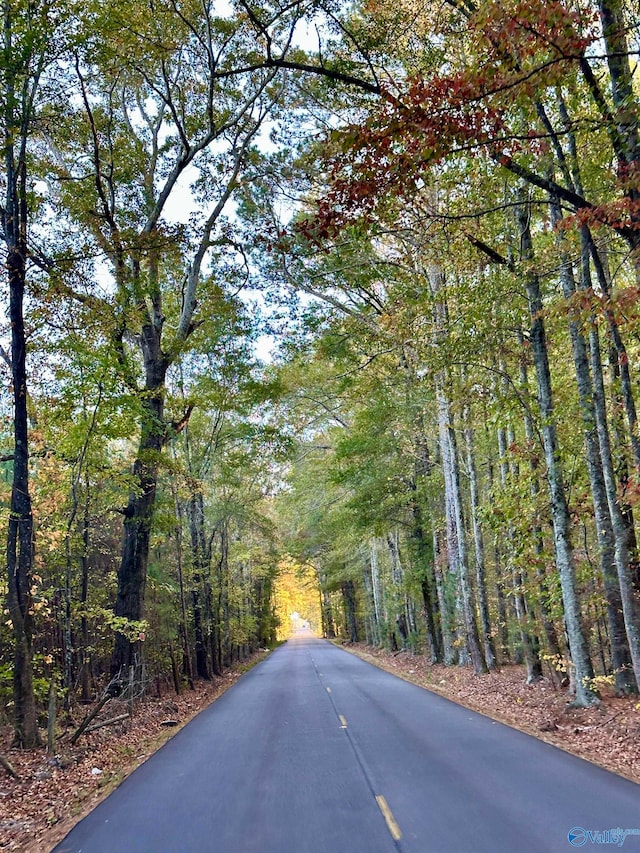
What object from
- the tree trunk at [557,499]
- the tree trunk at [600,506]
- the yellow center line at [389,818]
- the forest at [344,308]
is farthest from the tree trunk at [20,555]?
the tree trunk at [600,506]

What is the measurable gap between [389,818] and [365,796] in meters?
0.74

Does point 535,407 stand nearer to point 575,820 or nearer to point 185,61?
point 575,820

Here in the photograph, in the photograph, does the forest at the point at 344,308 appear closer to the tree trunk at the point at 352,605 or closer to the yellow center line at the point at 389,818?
the yellow center line at the point at 389,818

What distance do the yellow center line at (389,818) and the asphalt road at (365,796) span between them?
0.02 m

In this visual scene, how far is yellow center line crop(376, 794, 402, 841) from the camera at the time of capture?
182 inches

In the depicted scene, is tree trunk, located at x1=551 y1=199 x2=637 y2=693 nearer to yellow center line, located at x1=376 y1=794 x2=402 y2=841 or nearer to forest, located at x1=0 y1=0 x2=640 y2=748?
forest, located at x1=0 y1=0 x2=640 y2=748

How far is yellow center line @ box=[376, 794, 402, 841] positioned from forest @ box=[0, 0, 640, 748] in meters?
5.08

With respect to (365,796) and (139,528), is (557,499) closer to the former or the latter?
(365,796)

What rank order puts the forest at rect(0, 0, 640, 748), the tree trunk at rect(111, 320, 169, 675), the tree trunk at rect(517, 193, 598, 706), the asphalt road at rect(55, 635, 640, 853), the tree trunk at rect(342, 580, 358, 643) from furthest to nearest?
the tree trunk at rect(342, 580, 358, 643) → the tree trunk at rect(111, 320, 169, 675) → the tree trunk at rect(517, 193, 598, 706) → the forest at rect(0, 0, 640, 748) → the asphalt road at rect(55, 635, 640, 853)

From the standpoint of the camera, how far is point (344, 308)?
17.0 metres

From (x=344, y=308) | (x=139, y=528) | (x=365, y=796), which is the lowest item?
(x=365, y=796)

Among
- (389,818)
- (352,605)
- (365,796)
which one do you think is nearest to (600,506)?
(365,796)

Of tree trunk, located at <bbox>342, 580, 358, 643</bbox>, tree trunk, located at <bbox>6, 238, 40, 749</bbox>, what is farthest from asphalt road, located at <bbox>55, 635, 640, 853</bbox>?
tree trunk, located at <bbox>342, 580, 358, 643</bbox>

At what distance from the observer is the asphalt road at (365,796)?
4.61 metres
